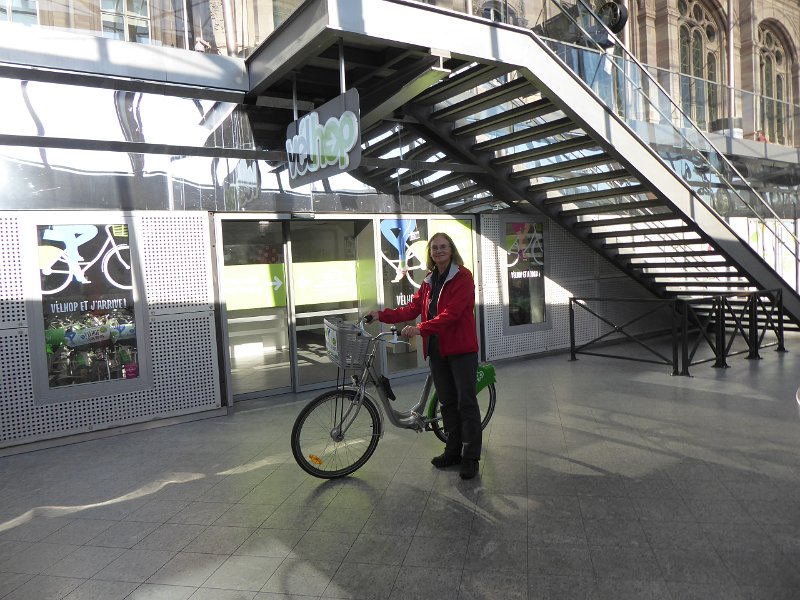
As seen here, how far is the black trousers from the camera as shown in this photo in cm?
438

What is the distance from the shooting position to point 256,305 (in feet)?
23.6

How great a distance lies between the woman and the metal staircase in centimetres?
222

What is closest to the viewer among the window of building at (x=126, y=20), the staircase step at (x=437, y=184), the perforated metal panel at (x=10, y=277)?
the perforated metal panel at (x=10, y=277)

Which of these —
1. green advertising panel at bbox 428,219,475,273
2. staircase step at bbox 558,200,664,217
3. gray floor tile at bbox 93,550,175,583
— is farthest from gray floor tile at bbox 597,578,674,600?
green advertising panel at bbox 428,219,475,273

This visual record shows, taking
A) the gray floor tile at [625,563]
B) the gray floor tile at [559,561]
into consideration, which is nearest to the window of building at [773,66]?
the gray floor tile at [625,563]

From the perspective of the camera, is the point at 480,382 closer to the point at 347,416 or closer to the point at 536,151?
the point at 347,416

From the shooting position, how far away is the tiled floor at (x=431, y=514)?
3.06 metres

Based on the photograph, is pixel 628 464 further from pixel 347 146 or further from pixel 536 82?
pixel 536 82

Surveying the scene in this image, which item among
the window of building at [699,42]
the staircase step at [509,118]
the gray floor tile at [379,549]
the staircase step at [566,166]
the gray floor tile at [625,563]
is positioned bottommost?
the gray floor tile at [625,563]

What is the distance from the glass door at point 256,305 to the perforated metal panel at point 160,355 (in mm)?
512

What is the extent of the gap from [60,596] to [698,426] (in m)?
5.04

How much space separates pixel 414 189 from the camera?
8.02 meters

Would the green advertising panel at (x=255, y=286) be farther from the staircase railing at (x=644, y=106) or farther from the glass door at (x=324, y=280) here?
the staircase railing at (x=644, y=106)

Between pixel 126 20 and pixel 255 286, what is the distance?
302cm
